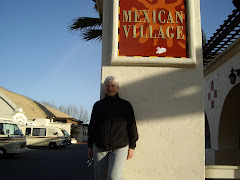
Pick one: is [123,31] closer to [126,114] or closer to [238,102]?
[126,114]

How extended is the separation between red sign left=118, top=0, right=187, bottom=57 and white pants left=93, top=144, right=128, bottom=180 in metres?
1.23

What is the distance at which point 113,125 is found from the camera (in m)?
2.87

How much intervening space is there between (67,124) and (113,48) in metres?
31.5

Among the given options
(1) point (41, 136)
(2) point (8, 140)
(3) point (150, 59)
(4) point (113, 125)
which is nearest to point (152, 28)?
(3) point (150, 59)

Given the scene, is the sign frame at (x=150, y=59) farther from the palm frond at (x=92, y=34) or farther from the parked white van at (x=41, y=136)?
the parked white van at (x=41, y=136)

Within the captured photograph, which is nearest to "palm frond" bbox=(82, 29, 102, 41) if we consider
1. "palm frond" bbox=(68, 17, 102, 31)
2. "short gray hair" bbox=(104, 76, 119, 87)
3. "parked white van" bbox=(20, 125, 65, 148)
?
"palm frond" bbox=(68, 17, 102, 31)

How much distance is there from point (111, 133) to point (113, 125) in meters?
0.09

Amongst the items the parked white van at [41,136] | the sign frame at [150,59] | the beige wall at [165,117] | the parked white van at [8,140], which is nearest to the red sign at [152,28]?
the sign frame at [150,59]

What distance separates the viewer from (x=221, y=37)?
7.37m

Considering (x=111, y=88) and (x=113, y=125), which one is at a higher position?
(x=111, y=88)

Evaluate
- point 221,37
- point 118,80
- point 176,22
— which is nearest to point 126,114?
point 118,80

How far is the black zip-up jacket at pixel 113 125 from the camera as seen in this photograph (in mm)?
2840

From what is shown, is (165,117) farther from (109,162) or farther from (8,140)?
(8,140)

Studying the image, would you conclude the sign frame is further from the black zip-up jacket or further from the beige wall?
the black zip-up jacket
